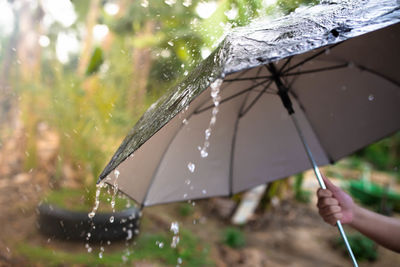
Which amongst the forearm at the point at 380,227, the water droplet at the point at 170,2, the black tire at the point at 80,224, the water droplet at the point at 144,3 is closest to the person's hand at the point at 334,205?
the forearm at the point at 380,227

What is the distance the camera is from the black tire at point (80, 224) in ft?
11.7

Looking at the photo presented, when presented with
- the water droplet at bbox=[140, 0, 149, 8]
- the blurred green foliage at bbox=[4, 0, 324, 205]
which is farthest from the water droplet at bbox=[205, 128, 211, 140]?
the water droplet at bbox=[140, 0, 149, 8]

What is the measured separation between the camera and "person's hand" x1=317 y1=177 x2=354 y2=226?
4.72 feet

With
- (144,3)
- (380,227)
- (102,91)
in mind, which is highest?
(144,3)

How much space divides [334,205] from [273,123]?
640 millimetres

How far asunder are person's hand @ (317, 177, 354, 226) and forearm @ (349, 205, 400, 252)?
1.3 inches

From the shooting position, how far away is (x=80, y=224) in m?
3.56

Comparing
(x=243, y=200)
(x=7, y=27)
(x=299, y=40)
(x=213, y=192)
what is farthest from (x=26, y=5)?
(x=299, y=40)

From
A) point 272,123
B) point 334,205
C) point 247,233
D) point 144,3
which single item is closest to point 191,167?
point 272,123

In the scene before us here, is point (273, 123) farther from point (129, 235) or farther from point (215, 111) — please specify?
point (129, 235)

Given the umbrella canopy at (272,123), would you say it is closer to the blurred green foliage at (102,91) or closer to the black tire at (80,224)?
the blurred green foliage at (102,91)

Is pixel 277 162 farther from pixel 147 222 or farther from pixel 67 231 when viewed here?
pixel 147 222

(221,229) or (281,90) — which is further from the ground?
(221,229)

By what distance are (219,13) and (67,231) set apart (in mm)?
2801
